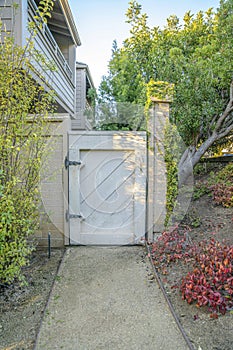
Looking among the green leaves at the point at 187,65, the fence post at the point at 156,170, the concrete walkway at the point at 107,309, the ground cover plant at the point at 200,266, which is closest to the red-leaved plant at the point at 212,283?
the ground cover plant at the point at 200,266

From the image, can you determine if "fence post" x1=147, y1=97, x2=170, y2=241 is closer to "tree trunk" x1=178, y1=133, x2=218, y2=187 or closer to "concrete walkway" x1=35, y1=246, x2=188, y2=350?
"concrete walkway" x1=35, y1=246, x2=188, y2=350

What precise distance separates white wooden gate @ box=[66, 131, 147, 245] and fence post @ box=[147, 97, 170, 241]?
90 millimetres

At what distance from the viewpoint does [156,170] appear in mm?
3967

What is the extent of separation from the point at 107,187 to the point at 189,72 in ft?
12.2

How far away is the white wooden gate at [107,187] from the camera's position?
12.9 feet

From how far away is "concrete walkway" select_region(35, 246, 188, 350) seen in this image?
2.05 m

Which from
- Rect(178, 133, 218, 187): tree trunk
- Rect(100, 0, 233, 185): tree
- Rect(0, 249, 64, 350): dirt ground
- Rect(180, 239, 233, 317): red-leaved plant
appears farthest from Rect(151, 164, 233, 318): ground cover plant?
Rect(100, 0, 233, 185): tree

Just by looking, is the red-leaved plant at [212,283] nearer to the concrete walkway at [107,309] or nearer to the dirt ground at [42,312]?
the dirt ground at [42,312]

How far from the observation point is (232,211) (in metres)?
4.79

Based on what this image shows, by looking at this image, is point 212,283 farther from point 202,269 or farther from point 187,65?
point 187,65

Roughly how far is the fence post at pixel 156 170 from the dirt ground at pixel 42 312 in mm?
799

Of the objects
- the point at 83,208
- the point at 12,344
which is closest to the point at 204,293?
the point at 12,344

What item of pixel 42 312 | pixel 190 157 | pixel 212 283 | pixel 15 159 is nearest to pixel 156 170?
pixel 212 283

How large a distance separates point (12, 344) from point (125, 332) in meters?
0.83
